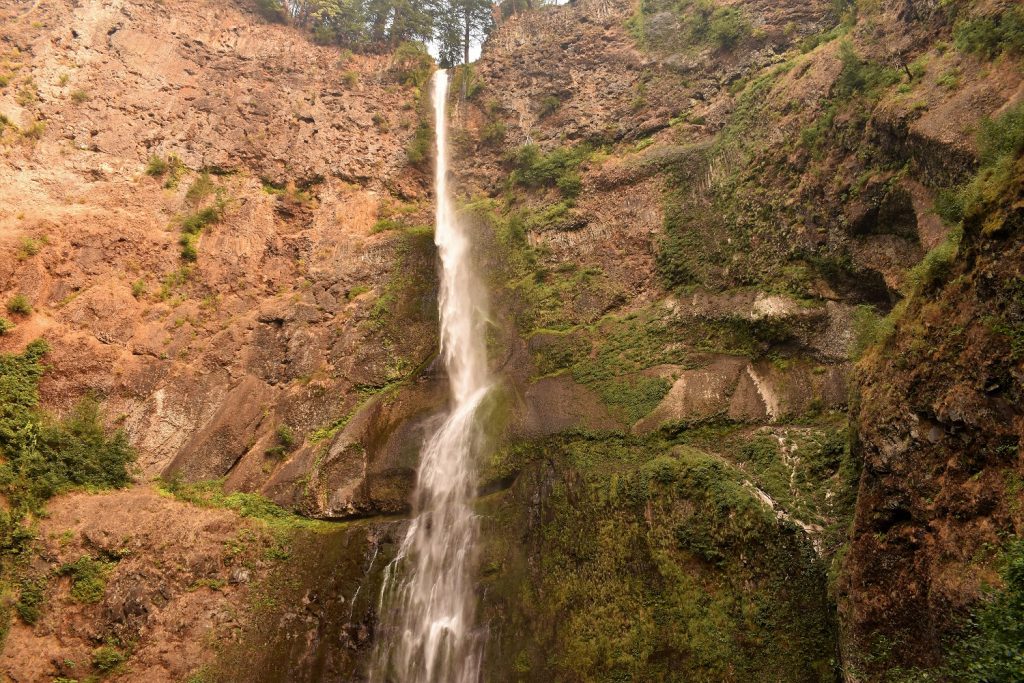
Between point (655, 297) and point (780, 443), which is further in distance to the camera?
point (655, 297)

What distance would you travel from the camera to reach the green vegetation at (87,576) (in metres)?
13.5

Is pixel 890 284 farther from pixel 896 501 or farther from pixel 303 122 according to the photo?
pixel 303 122

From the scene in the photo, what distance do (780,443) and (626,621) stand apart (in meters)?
4.78

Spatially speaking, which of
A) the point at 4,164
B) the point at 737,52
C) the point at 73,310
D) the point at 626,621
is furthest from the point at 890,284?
the point at 4,164

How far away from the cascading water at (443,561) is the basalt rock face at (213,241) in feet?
3.69

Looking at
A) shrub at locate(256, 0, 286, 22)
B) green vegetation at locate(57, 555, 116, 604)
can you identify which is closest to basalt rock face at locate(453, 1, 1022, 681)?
green vegetation at locate(57, 555, 116, 604)

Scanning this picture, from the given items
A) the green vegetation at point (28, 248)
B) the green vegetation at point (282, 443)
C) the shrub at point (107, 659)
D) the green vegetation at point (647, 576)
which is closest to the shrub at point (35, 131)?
the green vegetation at point (28, 248)

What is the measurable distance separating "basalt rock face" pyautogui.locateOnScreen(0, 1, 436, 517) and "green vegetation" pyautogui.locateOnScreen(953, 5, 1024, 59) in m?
15.6

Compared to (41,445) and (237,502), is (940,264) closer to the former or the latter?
(237,502)

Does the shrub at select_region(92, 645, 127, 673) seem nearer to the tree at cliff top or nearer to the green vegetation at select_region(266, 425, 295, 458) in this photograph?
the green vegetation at select_region(266, 425, 295, 458)

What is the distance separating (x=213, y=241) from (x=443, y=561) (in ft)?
49.1

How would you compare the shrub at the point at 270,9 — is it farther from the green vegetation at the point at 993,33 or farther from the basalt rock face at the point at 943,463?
the basalt rock face at the point at 943,463

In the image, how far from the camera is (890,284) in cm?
1290

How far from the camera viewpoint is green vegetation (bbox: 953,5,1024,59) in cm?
1116
